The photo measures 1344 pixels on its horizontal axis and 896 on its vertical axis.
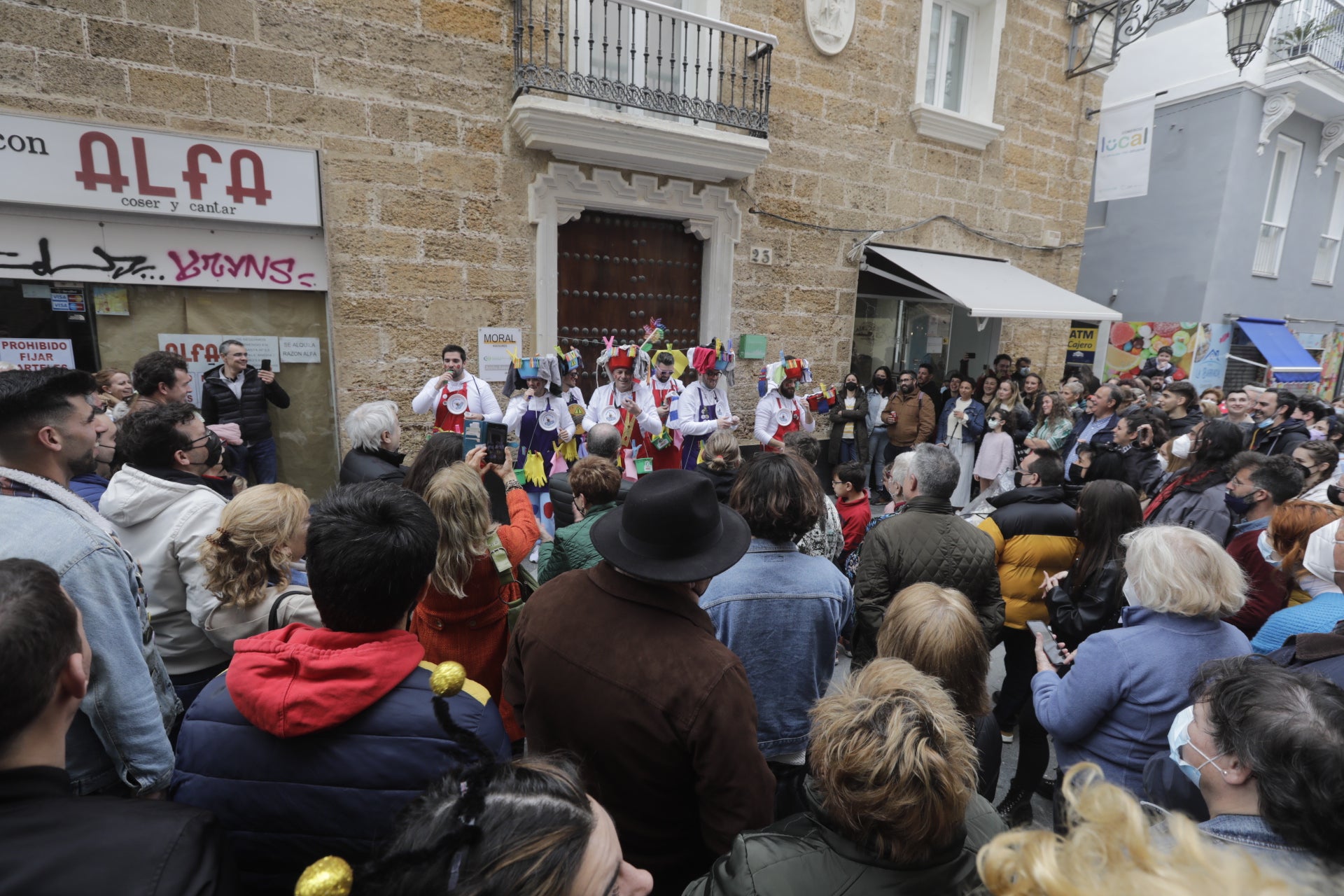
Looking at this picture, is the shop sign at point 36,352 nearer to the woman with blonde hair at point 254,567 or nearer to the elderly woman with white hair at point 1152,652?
the woman with blonde hair at point 254,567

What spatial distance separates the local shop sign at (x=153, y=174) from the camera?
175 inches

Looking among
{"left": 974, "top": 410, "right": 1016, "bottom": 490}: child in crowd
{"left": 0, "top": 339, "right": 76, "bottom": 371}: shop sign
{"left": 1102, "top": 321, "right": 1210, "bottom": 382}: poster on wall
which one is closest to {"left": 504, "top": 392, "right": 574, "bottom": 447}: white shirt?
{"left": 0, "top": 339, "right": 76, "bottom": 371}: shop sign

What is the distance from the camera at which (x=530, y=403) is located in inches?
222

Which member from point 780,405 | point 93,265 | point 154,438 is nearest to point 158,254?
point 93,265

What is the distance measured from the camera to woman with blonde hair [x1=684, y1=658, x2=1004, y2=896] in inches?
41.2

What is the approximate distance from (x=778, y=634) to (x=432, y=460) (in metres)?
1.75

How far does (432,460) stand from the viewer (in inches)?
114

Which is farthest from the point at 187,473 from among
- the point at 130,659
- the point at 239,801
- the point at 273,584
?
the point at 239,801

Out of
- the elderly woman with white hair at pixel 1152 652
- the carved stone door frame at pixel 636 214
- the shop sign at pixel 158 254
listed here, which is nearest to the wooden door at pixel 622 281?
the carved stone door frame at pixel 636 214

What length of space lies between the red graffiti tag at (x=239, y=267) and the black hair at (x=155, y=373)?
63.6 inches

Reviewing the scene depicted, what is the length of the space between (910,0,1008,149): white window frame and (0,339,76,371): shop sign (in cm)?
908

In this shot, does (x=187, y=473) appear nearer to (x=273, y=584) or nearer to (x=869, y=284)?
(x=273, y=584)

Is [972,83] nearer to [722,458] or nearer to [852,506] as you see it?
[722,458]

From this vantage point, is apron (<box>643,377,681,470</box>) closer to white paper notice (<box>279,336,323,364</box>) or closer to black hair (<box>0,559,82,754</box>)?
white paper notice (<box>279,336,323,364</box>)
